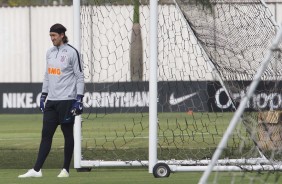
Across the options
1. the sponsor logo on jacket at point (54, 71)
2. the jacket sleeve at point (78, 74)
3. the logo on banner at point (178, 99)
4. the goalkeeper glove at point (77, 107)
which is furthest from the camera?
the logo on banner at point (178, 99)

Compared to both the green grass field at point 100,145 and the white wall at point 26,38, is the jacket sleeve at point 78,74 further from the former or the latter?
the white wall at point 26,38

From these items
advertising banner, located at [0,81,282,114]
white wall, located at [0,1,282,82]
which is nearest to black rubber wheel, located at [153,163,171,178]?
advertising banner, located at [0,81,282,114]

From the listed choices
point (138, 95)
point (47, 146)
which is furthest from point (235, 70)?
point (138, 95)

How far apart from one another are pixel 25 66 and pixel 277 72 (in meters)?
33.5

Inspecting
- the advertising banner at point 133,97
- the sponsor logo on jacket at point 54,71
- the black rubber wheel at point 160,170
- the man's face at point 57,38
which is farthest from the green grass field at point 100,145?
the man's face at point 57,38

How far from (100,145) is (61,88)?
7.03m

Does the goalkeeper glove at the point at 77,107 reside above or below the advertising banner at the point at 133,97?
above

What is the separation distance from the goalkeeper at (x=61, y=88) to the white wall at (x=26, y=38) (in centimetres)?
3247

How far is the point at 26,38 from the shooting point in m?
47.5

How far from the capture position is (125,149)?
19.7 meters

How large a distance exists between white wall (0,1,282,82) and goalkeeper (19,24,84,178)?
107 ft

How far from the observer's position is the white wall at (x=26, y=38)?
46.7 m

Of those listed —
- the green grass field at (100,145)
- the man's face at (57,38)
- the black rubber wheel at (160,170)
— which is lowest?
the green grass field at (100,145)

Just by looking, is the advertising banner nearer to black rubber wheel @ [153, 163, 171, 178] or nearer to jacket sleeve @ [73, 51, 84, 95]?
jacket sleeve @ [73, 51, 84, 95]
